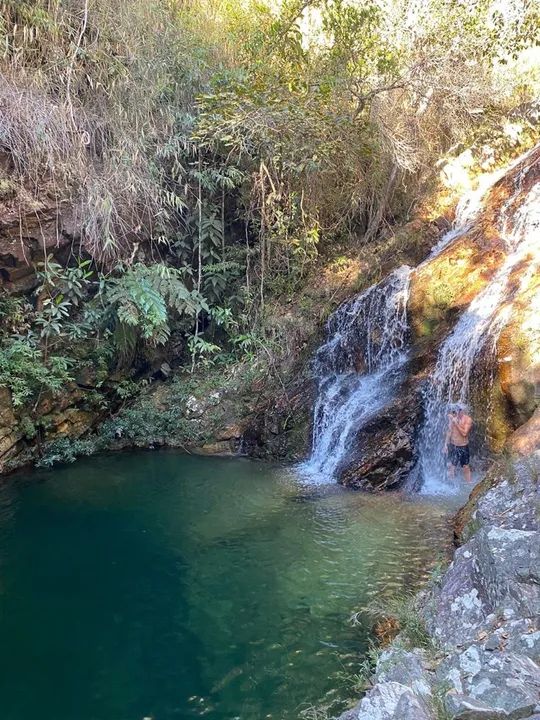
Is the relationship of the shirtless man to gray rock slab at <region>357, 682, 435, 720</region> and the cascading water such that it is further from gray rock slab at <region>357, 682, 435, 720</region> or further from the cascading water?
gray rock slab at <region>357, 682, 435, 720</region>

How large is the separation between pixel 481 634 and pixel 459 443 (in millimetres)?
3549

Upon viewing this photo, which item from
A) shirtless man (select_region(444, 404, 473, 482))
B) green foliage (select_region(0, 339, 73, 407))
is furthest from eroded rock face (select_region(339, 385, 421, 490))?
green foliage (select_region(0, 339, 73, 407))

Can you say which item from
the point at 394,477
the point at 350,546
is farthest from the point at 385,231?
the point at 350,546

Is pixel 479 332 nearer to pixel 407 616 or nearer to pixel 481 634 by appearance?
pixel 407 616

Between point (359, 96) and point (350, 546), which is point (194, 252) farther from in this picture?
point (350, 546)

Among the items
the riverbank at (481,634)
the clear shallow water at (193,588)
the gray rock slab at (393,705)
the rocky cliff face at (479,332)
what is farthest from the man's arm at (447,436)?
the gray rock slab at (393,705)

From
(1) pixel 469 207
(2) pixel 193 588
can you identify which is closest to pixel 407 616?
(2) pixel 193 588

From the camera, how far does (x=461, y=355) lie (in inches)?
269

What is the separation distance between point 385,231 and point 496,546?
7.25 meters

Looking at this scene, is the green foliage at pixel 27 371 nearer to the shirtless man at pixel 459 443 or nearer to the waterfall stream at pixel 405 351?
the waterfall stream at pixel 405 351

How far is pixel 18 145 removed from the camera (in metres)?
7.18

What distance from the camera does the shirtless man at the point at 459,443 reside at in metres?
6.46

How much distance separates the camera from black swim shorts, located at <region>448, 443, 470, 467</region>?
646 cm

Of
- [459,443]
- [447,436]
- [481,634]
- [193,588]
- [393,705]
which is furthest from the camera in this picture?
[447,436]
